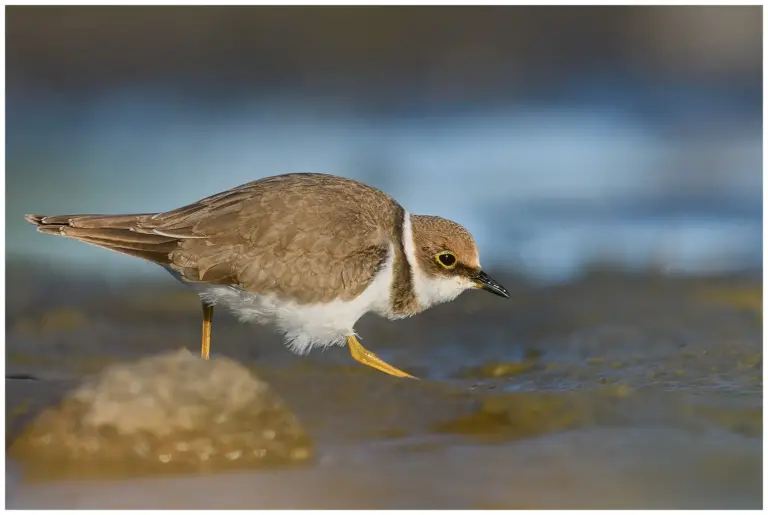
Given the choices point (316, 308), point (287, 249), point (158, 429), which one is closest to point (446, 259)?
point (316, 308)

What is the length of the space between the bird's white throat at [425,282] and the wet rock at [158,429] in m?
1.53

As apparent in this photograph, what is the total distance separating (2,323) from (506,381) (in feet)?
10.5

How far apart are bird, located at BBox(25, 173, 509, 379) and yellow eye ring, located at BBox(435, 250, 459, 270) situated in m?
0.01

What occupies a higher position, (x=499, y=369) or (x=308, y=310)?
(x=308, y=310)

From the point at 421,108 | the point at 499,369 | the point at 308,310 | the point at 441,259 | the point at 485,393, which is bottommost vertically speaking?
the point at 485,393

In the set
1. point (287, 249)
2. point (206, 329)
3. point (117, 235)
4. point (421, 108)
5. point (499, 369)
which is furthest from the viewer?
point (421, 108)

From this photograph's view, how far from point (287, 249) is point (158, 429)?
142 cm

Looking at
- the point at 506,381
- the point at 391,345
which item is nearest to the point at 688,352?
the point at 506,381

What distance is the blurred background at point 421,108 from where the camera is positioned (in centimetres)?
959

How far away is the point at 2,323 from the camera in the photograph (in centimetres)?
611

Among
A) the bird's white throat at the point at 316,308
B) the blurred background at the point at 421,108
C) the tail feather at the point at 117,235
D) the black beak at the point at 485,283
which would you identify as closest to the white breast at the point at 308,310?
the bird's white throat at the point at 316,308

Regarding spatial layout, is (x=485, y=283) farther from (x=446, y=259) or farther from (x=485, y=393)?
(x=485, y=393)

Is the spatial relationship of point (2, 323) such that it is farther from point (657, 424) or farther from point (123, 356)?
point (657, 424)

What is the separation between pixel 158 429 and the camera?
4746 millimetres
